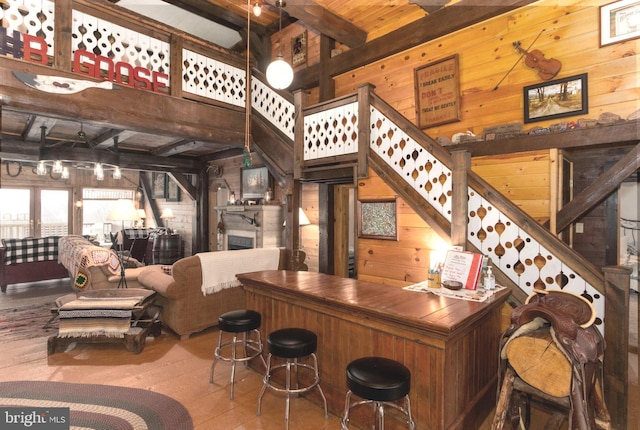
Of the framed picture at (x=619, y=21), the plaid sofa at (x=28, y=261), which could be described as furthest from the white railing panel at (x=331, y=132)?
the plaid sofa at (x=28, y=261)

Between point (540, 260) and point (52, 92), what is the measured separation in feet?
16.5

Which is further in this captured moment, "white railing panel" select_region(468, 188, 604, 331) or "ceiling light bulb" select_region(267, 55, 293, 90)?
"ceiling light bulb" select_region(267, 55, 293, 90)

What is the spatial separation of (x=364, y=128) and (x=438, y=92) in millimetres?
1272

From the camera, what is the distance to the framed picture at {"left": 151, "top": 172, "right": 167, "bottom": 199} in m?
10.7

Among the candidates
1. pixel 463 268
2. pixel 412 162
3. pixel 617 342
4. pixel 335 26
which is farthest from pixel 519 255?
pixel 335 26

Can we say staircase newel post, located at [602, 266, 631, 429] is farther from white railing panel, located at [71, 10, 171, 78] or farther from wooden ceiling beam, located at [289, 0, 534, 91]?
white railing panel, located at [71, 10, 171, 78]

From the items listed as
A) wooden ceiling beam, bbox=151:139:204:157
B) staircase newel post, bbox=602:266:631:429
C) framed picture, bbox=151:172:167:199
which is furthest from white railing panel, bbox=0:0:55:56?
framed picture, bbox=151:172:167:199

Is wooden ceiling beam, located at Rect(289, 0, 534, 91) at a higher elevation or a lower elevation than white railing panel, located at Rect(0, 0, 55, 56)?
higher

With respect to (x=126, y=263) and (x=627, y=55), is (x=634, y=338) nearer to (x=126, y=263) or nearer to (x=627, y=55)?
(x=627, y=55)

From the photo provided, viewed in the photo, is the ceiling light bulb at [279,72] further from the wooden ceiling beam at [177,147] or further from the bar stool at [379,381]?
the wooden ceiling beam at [177,147]

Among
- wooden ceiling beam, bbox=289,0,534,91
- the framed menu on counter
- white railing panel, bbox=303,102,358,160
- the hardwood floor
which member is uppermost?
wooden ceiling beam, bbox=289,0,534,91

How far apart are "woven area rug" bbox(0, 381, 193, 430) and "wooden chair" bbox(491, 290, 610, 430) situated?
213cm

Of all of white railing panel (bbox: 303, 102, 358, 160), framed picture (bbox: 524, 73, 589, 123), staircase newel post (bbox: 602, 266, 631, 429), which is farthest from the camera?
white railing panel (bbox: 303, 102, 358, 160)

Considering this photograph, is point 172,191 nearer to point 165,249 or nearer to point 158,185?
point 158,185
